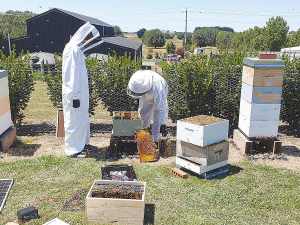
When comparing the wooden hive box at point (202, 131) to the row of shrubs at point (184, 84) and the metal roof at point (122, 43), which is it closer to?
the row of shrubs at point (184, 84)

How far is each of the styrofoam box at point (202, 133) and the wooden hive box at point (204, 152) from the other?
91mm

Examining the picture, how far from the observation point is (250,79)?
5.48 meters

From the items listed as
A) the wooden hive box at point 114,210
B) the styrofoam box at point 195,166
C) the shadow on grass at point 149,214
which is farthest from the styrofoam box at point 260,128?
the wooden hive box at point 114,210

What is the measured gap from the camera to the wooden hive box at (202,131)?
14.7 ft

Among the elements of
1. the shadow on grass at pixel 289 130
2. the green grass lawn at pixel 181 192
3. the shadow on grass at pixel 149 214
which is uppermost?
the shadow on grass at pixel 289 130

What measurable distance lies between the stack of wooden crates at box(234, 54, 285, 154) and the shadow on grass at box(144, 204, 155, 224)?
2.59 metres

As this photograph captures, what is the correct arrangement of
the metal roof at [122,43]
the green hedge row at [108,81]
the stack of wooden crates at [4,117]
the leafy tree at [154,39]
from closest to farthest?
the stack of wooden crates at [4,117], the green hedge row at [108,81], the metal roof at [122,43], the leafy tree at [154,39]

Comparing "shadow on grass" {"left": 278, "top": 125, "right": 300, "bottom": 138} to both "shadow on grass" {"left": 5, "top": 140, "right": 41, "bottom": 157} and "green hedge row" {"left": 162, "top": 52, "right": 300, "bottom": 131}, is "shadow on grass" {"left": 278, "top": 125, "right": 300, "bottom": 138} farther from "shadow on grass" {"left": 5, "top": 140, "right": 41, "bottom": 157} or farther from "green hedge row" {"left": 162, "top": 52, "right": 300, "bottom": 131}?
"shadow on grass" {"left": 5, "top": 140, "right": 41, "bottom": 157}

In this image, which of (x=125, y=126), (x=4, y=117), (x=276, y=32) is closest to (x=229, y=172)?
(x=125, y=126)

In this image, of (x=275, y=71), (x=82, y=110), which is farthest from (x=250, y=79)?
(x=82, y=110)

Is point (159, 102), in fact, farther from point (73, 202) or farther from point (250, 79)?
point (73, 202)

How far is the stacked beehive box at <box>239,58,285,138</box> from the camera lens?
5.34m

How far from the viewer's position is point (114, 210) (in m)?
3.34

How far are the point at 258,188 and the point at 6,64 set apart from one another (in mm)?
5802
